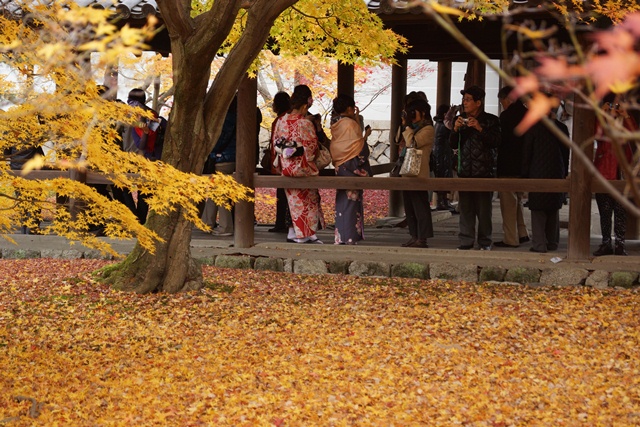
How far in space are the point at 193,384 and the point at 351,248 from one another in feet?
14.1

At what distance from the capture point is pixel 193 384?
5227 mm

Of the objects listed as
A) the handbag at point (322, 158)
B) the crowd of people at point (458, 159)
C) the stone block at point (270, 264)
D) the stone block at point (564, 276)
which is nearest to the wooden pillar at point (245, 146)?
the crowd of people at point (458, 159)

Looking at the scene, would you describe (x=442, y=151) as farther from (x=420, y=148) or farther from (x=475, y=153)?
(x=475, y=153)

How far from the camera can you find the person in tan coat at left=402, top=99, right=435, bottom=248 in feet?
30.1

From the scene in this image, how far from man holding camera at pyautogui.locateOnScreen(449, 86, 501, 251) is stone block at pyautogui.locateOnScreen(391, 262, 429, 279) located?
2.34 feet

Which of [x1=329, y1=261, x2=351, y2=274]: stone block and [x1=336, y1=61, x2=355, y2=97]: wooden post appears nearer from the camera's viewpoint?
[x1=329, y1=261, x2=351, y2=274]: stone block

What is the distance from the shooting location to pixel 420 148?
920 cm

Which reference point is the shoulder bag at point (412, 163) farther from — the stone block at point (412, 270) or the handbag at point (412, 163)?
the stone block at point (412, 270)

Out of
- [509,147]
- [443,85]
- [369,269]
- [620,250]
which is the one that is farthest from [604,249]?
[443,85]

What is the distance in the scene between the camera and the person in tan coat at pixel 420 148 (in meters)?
9.19

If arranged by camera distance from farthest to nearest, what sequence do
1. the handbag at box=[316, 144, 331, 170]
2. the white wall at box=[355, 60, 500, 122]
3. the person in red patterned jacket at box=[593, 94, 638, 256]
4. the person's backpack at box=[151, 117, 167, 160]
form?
the white wall at box=[355, 60, 500, 122]
the person's backpack at box=[151, 117, 167, 160]
the handbag at box=[316, 144, 331, 170]
the person in red patterned jacket at box=[593, 94, 638, 256]

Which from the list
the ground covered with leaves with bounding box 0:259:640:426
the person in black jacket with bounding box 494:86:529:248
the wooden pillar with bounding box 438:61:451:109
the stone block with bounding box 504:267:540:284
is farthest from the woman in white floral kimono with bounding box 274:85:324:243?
the wooden pillar with bounding box 438:61:451:109

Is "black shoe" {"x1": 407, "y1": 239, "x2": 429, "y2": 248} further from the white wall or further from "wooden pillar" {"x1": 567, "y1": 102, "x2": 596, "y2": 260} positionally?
the white wall

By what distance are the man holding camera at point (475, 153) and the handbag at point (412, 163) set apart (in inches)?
19.1
